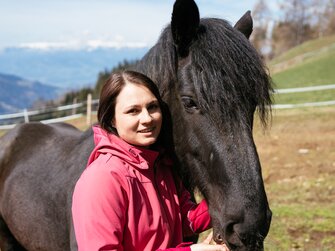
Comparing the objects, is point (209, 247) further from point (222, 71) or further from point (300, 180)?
point (300, 180)

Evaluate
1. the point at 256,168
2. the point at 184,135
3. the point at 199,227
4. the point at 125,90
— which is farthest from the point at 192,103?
the point at 199,227

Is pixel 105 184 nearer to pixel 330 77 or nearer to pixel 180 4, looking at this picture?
pixel 180 4

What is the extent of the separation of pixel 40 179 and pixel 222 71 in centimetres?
209

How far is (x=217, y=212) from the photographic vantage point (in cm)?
195

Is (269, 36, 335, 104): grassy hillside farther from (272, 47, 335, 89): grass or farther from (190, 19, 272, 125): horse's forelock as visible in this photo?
(190, 19, 272, 125): horse's forelock

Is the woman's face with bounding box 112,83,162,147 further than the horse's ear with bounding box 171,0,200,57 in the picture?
No

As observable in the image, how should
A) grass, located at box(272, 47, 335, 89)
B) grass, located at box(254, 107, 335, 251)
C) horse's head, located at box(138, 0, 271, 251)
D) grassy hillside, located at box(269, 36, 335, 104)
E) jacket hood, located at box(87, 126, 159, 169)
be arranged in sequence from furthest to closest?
grass, located at box(272, 47, 335, 89) → grassy hillside, located at box(269, 36, 335, 104) → grass, located at box(254, 107, 335, 251) → jacket hood, located at box(87, 126, 159, 169) → horse's head, located at box(138, 0, 271, 251)

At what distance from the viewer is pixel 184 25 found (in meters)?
2.19

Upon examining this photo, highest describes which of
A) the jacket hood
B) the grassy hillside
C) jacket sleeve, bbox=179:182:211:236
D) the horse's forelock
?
the horse's forelock

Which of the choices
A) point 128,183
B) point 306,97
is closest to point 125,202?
point 128,183

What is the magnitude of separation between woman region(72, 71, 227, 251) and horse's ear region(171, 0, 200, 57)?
11.6 inches

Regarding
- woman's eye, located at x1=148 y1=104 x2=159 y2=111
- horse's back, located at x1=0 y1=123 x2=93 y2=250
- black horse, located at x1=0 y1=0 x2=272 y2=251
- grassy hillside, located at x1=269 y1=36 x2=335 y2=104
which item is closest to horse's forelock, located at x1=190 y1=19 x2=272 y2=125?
black horse, located at x1=0 y1=0 x2=272 y2=251

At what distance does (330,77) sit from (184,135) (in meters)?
31.2

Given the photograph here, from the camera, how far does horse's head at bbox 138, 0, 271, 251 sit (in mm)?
1810
